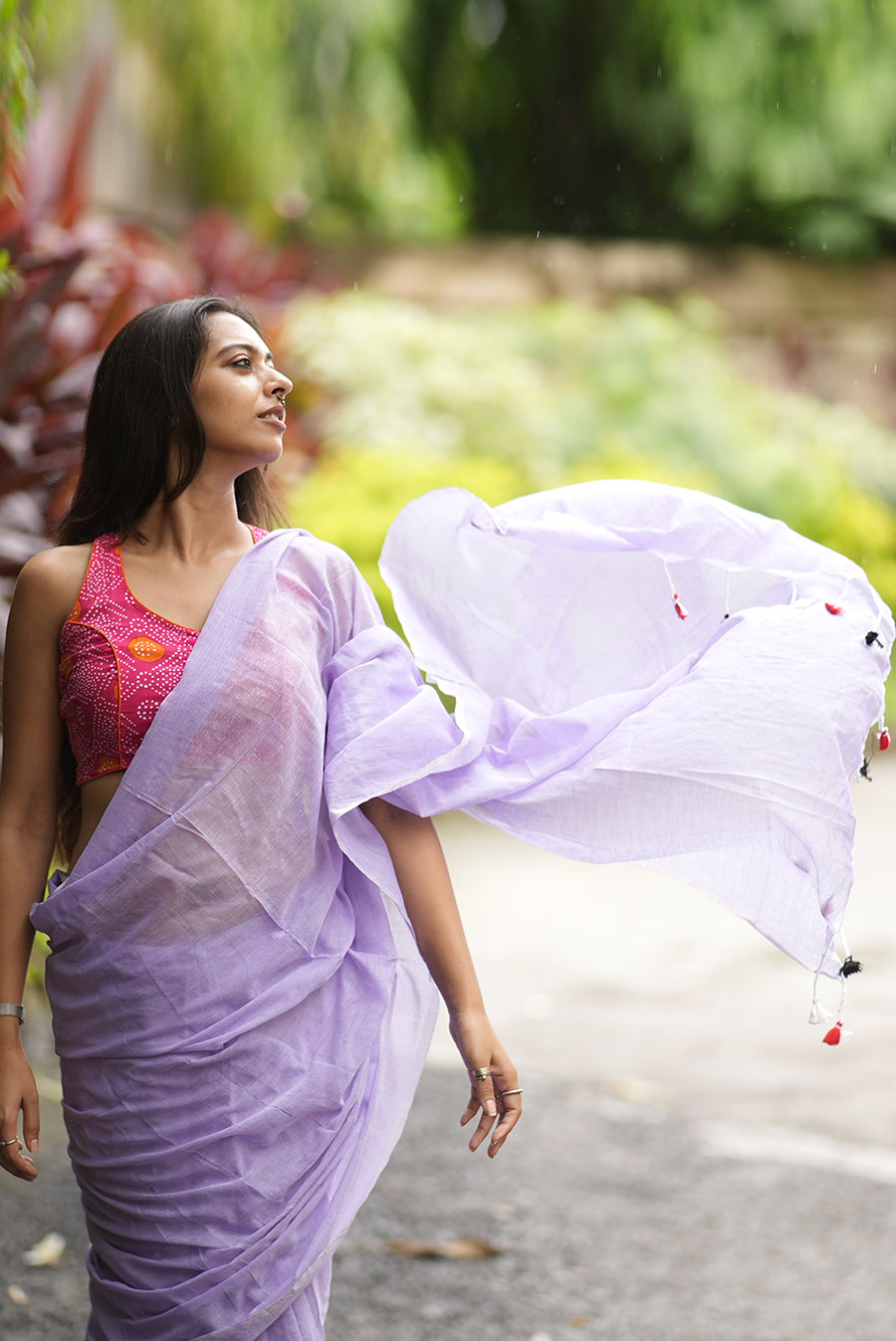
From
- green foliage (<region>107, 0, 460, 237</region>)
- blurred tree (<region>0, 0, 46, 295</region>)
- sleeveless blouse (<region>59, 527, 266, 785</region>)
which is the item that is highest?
blurred tree (<region>0, 0, 46, 295</region>)

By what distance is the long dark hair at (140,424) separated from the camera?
1853 millimetres

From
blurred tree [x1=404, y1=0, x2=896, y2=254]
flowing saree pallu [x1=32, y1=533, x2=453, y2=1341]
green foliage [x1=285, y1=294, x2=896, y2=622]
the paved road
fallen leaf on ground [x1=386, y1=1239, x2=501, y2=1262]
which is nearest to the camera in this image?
flowing saree pallu [x1=32, y1=533, x2=453, y2=1341]

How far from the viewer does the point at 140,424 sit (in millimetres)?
1870

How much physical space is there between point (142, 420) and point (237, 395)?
0.13 metres

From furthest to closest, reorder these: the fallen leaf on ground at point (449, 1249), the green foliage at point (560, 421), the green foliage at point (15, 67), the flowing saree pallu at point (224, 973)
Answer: the green foliage at point (560, 421) → the fallen leaf on ground at point (449, 1249) → the green foliage at point (15, 67) → the flowing saree pallu at point (224, 973)

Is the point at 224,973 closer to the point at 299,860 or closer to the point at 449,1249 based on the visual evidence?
the point at 299,860

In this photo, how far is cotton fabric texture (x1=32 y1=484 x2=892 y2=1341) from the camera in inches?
71.5

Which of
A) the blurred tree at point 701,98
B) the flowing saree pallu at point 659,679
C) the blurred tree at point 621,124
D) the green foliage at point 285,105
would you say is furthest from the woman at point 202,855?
the blurred tree at point 701,98

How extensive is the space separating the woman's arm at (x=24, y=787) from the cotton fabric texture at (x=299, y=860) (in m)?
0.06

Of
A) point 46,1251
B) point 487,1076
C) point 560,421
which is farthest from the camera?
point 560,421

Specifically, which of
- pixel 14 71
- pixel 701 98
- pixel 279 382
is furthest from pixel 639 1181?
pixel 701 98

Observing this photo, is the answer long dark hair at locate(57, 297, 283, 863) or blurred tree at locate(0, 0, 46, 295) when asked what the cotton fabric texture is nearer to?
long dark hair at locate(57, 297, 283, 863)

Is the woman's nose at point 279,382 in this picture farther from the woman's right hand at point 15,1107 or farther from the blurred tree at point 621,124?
the blurred tree at point 621,124

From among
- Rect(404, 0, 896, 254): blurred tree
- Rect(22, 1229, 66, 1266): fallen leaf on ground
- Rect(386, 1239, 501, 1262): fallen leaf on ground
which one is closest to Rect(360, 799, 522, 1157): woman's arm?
Rect(386, 1239, 501, 1262): fallen leaf on ground
